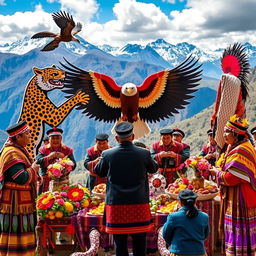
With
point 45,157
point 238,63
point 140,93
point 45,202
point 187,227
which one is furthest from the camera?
point 140,93

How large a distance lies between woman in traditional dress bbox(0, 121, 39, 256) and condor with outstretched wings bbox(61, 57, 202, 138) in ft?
9.65

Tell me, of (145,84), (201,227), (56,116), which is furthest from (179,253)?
(56,116)

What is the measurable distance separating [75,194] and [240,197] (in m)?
1.99

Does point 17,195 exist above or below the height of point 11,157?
below

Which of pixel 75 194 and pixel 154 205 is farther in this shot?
pixel 75 194

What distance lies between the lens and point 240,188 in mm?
5203

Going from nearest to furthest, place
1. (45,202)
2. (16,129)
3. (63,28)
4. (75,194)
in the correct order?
(16,129) → (45,202) → (75,194) → (63,28)

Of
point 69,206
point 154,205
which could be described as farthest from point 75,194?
point 154,205

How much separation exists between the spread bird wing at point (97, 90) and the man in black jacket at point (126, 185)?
12.0 ft

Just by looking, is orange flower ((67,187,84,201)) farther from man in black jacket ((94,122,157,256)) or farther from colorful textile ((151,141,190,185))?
colorful textile ((151,141,190,185))

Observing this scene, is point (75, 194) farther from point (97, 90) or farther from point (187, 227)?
point (97, 90)

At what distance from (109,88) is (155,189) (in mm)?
2677

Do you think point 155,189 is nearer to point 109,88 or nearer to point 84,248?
point 84,248

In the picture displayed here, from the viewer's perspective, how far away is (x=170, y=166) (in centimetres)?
742
